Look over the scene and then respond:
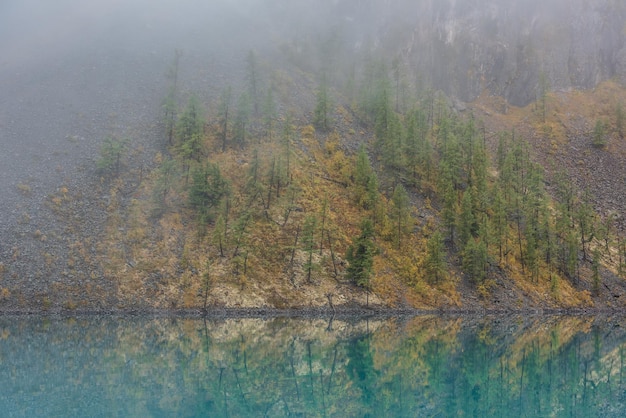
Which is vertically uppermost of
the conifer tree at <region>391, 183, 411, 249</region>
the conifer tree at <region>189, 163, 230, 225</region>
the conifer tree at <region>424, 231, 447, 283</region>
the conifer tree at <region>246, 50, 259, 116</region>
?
the conifer tree at <region>246, 50, 259, 116</region>

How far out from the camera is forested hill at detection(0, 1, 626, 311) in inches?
2943

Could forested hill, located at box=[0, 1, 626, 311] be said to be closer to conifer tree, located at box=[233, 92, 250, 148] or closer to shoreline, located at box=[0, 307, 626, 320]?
conifer tree, located at box=[233, 92, 250, 148]

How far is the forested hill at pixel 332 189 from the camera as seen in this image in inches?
2943

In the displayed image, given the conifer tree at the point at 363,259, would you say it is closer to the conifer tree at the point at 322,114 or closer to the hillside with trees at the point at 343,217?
the hillside with trees at the point at 343,217

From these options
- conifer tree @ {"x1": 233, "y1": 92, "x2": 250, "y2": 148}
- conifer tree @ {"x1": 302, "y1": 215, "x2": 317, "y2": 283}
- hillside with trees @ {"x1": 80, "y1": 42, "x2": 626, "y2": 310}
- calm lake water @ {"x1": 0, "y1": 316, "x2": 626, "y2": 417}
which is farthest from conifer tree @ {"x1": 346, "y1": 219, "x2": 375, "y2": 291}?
conifer tree @ {"x1": 233, "y1": 92, "x2": 250, "y2": 148}

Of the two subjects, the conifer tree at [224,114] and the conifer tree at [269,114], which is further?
the conifer tree at [269,114]

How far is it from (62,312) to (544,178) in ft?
310

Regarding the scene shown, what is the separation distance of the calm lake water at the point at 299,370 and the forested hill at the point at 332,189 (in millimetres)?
11316

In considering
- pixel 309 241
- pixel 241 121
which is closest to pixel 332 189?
pixel 309 241

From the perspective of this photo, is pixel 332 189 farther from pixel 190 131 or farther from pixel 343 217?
pixel 190 131

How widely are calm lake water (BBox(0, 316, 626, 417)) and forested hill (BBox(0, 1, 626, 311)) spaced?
1132 centimetres

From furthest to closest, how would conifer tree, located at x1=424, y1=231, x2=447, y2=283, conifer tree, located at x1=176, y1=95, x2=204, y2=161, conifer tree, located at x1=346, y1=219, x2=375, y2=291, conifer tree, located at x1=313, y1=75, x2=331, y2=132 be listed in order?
conifer tree, located at x1=313, y1=75, x2=331, y2=132 < conifer tree, located at x1=176, y1=95, x2=204, y2=161 < conifer tree, located at x1=424, y1=231, x2=447, y2=283 < conifer tree, located at x1=346, y1=219, x2=375, y2=291

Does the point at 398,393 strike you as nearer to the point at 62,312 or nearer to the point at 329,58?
the point at 62,312

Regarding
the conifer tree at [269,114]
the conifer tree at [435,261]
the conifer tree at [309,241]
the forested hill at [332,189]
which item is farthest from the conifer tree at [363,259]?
the conifer tree at [269,114]
